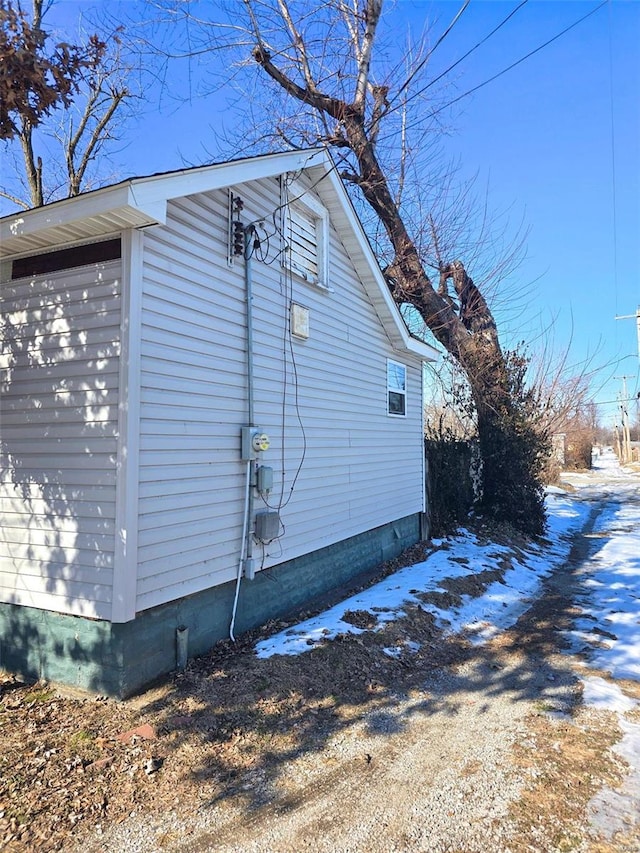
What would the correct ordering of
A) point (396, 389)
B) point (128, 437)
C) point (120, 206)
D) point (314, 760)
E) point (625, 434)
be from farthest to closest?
1. point (625, 434)
2. point (396, 389)
3. point (128, 437)
4. point (120, 206)
5. point (314, 760)

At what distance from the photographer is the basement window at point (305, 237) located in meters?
6.50

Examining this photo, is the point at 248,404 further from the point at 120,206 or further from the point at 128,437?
the point at 120,206

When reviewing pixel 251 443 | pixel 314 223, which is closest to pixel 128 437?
pixel 251 443

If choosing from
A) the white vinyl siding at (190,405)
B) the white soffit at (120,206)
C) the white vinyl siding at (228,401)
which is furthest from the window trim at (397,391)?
the white vinyl siding at (190,405)

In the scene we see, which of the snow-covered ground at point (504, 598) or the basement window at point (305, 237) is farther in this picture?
the basement window at point (305, 237)

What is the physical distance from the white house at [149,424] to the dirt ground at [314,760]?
1.72ft

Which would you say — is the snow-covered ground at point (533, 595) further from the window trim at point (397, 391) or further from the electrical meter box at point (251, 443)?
the window trim at point (397, 391)

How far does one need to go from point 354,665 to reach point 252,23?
12.1 meters

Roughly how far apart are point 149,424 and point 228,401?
113 centimetres

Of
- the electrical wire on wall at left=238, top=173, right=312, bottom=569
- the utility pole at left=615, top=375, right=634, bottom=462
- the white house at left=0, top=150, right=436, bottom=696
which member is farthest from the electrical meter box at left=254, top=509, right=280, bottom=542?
the utility pole at left=615, top=375, right=634, bottom=462

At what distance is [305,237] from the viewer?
696 centimetres

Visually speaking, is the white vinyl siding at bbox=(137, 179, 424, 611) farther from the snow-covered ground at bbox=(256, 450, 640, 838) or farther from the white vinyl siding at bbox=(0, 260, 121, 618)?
the snow-covered ground at bbox=(256, 450, 640, 838)

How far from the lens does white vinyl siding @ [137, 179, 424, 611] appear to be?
425 cm

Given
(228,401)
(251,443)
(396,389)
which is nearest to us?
(228,401)
